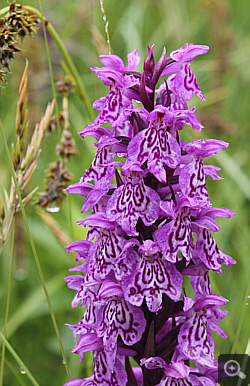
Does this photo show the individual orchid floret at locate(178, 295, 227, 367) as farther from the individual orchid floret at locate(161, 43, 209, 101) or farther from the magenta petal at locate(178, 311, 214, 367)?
the individual orchid floret at locate(161, 43, 209, 101)

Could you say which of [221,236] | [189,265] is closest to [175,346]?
[189,265]

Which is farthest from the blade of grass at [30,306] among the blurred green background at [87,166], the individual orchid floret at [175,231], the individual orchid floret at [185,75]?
the individual orchid floret at [185,75]

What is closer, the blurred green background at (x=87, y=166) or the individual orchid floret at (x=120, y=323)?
the individual orchid floret at (x=120, y=323)

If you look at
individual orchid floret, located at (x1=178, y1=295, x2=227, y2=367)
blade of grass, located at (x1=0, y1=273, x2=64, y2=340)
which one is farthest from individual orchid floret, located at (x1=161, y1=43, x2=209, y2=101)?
blade of grass, located at (x1=0, y1=273, x2=64, y2=340)

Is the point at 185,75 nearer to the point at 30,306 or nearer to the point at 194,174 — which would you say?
the point at 194,174

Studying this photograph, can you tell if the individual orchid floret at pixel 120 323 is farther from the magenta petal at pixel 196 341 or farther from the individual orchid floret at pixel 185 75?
the individual orchid floret at pixel 185 75

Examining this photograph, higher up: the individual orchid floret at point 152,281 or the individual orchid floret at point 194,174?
the individual orchid floret at point 194,174

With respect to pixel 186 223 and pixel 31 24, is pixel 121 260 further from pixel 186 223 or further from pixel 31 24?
pixel 31 24
